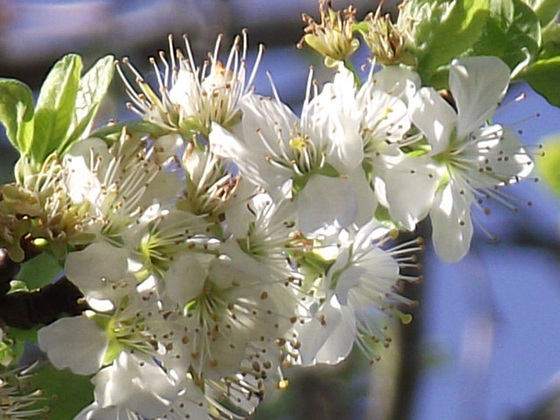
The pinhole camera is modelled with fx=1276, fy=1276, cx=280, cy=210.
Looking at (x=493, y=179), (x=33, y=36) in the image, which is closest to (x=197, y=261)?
(x=493, y=179)

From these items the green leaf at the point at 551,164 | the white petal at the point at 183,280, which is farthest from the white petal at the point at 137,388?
the green leaf at the point at 551,164

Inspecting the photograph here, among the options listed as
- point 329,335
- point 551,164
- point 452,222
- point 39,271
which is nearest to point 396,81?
point 452,222

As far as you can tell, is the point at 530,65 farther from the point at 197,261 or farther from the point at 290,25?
the point at 290,25

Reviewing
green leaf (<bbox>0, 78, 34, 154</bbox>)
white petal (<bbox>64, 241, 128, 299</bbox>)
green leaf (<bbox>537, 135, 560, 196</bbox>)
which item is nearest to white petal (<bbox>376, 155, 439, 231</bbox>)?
white petal (<bbox>64, 241, 128, 299</bbox>)

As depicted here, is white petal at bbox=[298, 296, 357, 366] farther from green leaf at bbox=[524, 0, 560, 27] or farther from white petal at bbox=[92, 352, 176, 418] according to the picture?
green leaf at bbox=[524, 0, 560, 27]

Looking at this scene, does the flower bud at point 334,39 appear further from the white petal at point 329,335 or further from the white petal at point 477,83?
the white petal at point 329,335

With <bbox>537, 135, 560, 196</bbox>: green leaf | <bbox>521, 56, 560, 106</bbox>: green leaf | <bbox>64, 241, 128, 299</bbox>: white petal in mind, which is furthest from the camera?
<bbox>537, 135, 560, 196</bbox>: green leaf
